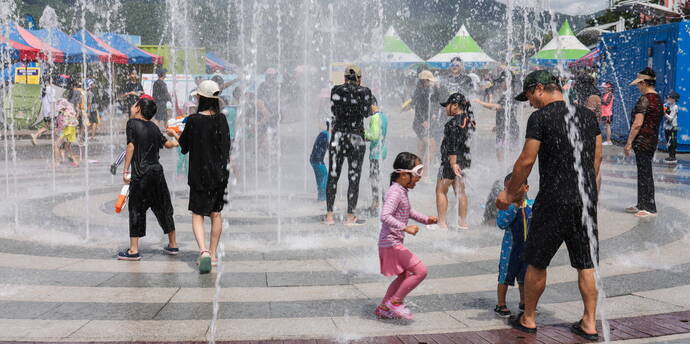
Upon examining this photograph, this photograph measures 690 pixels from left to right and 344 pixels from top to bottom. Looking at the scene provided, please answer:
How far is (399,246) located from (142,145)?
3176mm

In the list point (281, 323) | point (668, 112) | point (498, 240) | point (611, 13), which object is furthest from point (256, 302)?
point (611, 13)

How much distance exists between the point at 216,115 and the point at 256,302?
6.63 feet

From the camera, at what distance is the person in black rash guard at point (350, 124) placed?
330 inches

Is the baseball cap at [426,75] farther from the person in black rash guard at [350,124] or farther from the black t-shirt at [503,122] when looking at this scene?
the person in black rash guard at [350,124]

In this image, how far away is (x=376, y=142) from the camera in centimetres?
915

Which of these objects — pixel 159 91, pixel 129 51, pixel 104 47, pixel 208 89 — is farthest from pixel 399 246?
pixel 129 51

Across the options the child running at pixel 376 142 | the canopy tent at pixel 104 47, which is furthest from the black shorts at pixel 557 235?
the canopy tent at pixel 104 47

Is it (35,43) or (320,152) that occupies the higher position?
(35,43)

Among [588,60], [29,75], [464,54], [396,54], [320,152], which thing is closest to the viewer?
[320,152]

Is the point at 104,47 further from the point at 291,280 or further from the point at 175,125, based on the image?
the point at 291,280

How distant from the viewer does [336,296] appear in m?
5.52

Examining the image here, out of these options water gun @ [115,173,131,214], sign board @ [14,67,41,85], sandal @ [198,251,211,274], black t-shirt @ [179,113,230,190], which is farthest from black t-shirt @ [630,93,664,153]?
sign board @ [14,67,41,85]

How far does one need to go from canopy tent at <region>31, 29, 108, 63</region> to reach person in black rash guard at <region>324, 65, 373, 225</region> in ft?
63.5

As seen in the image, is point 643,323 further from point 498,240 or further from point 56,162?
point 56,162
